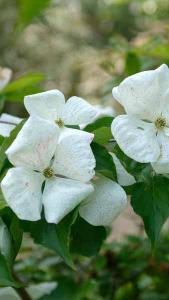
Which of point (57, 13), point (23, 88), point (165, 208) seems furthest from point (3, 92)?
point (57, 13)

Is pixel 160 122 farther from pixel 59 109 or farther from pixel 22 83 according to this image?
pixel 22 83

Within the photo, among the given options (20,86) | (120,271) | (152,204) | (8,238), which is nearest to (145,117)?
(152,204)

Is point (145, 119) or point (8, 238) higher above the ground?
point (145, 119)

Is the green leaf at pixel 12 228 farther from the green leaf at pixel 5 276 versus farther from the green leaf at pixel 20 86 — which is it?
the green leaf at pixel 20 86

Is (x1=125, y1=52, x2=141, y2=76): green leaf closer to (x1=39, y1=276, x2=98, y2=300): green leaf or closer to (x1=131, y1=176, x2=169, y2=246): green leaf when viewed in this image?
(x1=39, y1=276, x2=98, y2=300): green leaf

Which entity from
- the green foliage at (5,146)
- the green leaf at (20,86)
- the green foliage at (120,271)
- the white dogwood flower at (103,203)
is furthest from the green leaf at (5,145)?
the green foliage at (120,271)

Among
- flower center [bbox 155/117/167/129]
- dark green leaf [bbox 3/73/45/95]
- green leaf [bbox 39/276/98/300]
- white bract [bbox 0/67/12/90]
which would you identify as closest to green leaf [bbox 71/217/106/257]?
flower center [bbox 155/117/167/129]

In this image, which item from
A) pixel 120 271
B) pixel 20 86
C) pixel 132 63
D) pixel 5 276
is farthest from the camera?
pixel 132 63

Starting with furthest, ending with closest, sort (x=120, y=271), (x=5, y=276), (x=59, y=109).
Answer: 1. (x=120, y=271)
2. (x=59, y=109)
3. (x=5, y=276)
